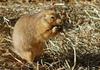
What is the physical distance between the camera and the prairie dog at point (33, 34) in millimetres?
4648

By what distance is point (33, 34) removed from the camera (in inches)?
185

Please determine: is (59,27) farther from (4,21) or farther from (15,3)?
(15,3)

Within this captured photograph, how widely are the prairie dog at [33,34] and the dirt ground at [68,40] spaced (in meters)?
0.15

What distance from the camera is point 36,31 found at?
185 inches

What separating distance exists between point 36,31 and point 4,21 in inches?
43.9

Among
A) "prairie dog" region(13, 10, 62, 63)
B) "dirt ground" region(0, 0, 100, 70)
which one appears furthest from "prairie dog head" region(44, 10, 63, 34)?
"dirt ground" region(0, 0, 100, 70)

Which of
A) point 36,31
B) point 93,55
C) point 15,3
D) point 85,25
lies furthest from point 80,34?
point 15,3

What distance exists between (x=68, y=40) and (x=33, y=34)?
759 millimetres

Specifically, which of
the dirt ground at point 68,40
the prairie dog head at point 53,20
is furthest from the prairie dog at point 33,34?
the dirt ground at point 68,40

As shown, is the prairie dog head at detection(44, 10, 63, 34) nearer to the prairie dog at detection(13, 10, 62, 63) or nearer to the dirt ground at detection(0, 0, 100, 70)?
the prairie dog at detection(13, 10, 62, 63)

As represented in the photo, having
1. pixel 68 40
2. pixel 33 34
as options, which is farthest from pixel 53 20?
pixel 68 40

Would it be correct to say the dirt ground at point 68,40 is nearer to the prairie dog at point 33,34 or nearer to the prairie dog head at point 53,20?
the prairie dog at point 33,34

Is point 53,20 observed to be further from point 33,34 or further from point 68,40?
point 68,40

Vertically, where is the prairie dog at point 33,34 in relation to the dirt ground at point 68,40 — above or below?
above
